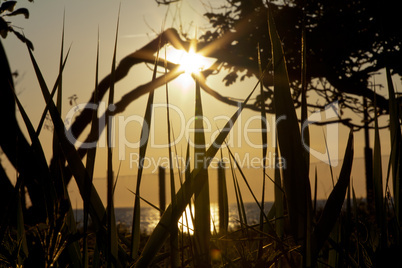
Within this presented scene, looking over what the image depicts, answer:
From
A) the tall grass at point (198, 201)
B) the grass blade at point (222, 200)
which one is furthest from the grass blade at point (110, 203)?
the grass blade at point (222, 200)

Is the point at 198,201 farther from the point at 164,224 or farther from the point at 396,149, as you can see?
the point at 396,149

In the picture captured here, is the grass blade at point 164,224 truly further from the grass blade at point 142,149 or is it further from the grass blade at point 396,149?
the grass blade at point 396,149

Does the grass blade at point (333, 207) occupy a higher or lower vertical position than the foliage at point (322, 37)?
lower

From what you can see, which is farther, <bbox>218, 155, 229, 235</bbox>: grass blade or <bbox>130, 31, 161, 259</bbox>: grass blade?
<bbox>218, 155, 229, 235</bbox>: grass blade

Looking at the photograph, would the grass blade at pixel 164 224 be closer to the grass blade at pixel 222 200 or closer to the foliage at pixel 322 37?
the grass blade at pixel 222 200

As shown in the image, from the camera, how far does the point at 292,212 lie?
1.92 ft

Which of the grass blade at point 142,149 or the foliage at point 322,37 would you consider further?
the foliage at point 322,37

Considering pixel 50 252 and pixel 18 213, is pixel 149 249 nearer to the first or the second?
pixel 50 252

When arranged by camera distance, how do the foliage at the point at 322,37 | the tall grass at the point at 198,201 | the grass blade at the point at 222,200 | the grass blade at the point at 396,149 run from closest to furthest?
the tall grass at the point at 198,201
the grass blade at the point at 396,149
the grass blade at the point at 222,200
the foliage at the point at 322,37

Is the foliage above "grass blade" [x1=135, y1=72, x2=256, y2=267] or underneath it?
above

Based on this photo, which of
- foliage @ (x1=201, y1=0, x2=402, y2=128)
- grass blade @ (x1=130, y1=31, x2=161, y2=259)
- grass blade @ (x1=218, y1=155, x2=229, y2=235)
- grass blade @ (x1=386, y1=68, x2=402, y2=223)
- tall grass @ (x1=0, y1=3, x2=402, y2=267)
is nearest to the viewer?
tall grass @ (x1=0, y1=3, x2=402, y2=267)

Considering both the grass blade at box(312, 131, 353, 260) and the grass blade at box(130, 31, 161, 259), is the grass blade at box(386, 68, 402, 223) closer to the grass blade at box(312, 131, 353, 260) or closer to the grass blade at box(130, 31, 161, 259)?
the grass blade at box(312, 131, 353, 260)

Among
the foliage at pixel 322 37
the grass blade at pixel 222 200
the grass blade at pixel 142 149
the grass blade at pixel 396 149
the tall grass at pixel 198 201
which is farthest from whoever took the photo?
the foliage at pixel 322 37

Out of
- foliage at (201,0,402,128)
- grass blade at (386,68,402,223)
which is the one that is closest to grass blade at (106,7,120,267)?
grass blade at (386,68,402,223)
